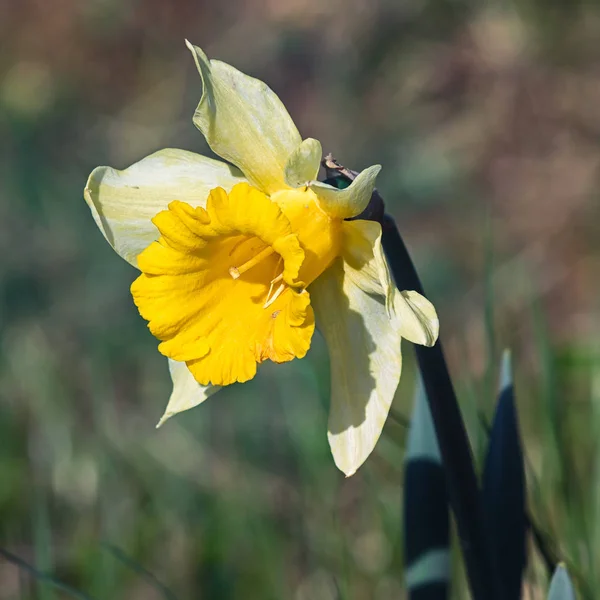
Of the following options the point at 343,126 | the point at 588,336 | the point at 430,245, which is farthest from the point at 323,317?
the point at 343,126

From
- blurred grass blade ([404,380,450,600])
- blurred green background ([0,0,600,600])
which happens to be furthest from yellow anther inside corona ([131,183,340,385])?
blurred green background ([0,0,600,600])

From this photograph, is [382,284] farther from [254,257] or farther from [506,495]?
[506,495]

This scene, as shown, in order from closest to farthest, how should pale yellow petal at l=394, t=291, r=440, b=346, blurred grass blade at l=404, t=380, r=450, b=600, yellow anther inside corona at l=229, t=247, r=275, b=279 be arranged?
pale yellow petal at l=394, t=291, r=440, b=346 → yellow anther inside corona at l=229, t=247, r=275, b=279 → blurred grass blade at l=404, t=380, r=450, b=600

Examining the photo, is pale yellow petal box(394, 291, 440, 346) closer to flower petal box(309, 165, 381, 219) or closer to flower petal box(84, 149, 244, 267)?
flower petal box(309, 165, 381, 219)

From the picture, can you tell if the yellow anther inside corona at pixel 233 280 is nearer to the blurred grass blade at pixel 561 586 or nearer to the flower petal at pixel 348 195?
the flower petal at pixel 348 195

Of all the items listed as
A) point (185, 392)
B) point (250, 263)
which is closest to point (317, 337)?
point (185, 392)

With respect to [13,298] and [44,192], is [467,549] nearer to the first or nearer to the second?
[13,298]
